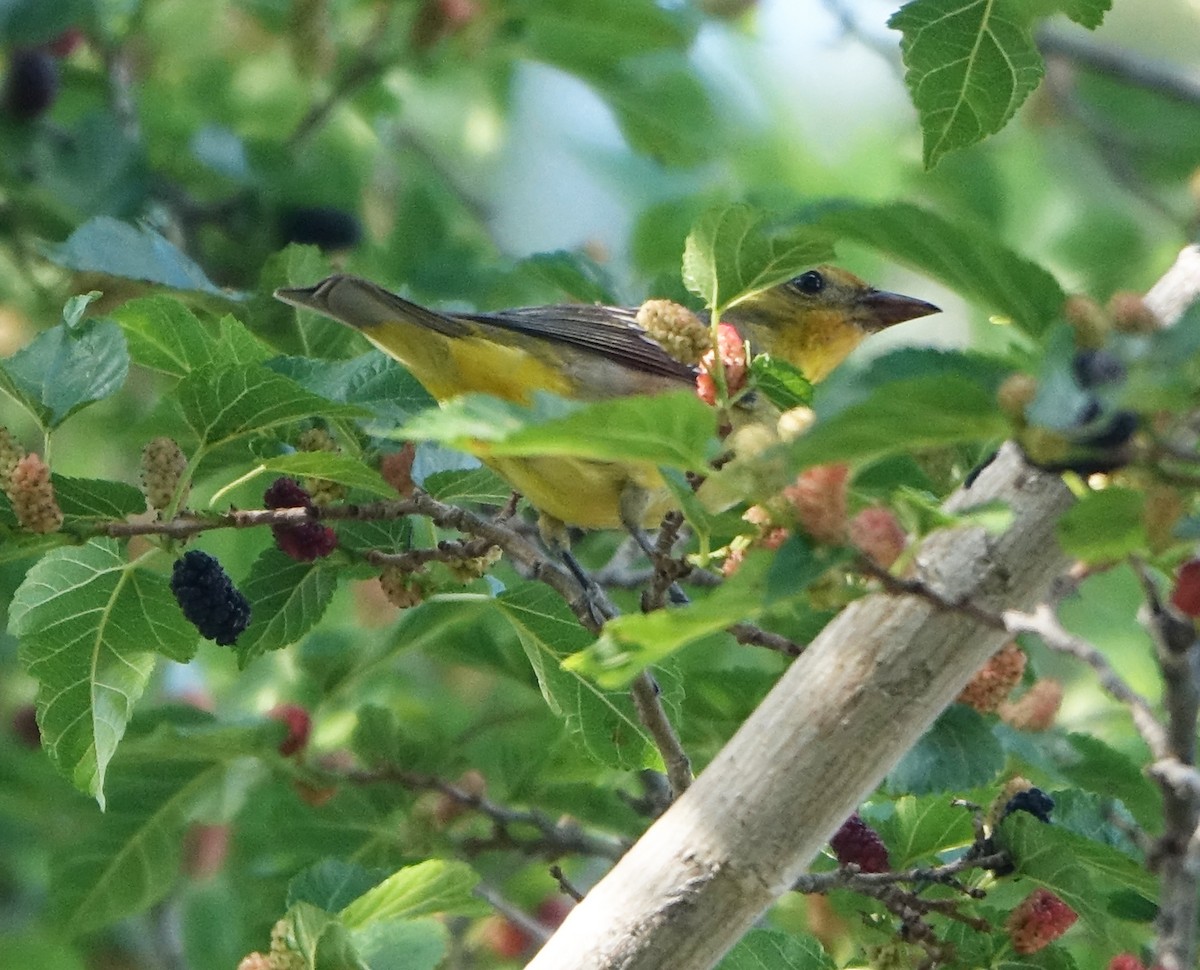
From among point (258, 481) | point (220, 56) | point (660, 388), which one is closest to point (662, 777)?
point (660, 388)

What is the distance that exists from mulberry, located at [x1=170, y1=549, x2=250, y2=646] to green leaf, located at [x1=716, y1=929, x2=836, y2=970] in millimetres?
896

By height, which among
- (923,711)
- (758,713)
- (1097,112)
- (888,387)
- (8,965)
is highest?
(1097,112)

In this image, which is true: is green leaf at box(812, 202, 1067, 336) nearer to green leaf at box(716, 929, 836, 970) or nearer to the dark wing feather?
green leaf at box(716, 929, 836, 970)

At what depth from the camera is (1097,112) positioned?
287 inches

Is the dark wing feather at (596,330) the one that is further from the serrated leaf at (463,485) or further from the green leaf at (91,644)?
the green leaf at (91,644)

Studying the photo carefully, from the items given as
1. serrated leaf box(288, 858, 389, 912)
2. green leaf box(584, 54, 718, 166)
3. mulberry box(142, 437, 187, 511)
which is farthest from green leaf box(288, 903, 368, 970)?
green leaf box(584, 54, 718, 166)

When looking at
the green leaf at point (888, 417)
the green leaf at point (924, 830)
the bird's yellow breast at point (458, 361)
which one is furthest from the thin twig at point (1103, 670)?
the bird's yellow breast at point (458, 361)

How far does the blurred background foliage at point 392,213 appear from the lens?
11.8ft

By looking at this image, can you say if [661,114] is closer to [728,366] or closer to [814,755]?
[728,366]

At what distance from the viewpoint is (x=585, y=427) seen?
62.9 inches

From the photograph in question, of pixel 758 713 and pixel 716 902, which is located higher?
pixel 758 713

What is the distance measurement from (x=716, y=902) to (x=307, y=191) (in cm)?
350

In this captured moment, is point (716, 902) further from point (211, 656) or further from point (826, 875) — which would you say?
point (211, 656)

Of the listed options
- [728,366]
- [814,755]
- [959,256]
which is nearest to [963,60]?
[728,366]
